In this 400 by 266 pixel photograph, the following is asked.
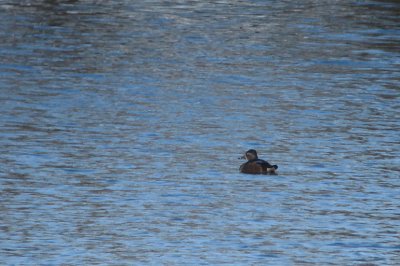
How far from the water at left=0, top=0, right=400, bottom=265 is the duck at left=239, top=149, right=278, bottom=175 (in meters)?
0.21

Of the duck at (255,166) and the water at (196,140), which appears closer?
the water at (196,140)

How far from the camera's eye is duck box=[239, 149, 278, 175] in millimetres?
20734

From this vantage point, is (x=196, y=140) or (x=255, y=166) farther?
(x=196, y=140)


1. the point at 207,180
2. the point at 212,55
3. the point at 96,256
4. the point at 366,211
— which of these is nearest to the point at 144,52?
the point at 212,55

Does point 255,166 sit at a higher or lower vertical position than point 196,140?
higher

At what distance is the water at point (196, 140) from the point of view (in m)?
16.6

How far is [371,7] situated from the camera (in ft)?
158

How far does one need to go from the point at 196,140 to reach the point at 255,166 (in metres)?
3.24

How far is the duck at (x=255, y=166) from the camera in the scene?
20734 mm

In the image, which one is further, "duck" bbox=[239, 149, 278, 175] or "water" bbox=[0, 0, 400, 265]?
"duck" bbox=[239, 149, 278, 175]

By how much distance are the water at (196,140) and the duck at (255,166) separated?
208 millimetres

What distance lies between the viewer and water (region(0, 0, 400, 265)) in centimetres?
1661

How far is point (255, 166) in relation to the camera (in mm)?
20766

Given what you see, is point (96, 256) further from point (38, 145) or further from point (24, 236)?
point (38, 145)
